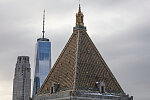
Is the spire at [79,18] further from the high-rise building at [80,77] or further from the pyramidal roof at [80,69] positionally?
the high-rise building at [80,77]

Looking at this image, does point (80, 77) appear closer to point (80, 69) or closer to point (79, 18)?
point (80, 69)

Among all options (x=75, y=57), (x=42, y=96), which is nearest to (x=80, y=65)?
(x=75, y=57)

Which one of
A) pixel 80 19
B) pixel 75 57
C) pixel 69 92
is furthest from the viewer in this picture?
pixel 80 19

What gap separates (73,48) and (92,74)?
8.79m

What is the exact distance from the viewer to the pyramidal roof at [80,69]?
78812 mm

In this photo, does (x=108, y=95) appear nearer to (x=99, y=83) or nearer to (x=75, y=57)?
(x=99, y=83)

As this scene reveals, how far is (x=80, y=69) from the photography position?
262ft

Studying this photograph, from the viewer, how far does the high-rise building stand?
77.8 meters

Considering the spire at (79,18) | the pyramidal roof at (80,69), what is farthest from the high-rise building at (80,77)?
the spire at (79,18)

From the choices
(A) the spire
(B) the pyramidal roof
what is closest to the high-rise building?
(B) the pyramidal roof

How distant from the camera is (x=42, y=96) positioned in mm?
85750

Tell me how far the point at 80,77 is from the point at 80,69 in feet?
6.96

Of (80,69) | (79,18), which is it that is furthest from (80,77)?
(79,18)

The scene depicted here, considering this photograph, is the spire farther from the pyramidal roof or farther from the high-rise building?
the high-rise building
